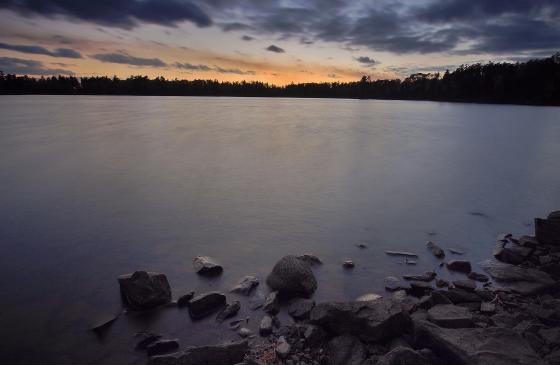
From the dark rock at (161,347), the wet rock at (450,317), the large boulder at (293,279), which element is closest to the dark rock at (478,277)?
the wet rock at (450,317)

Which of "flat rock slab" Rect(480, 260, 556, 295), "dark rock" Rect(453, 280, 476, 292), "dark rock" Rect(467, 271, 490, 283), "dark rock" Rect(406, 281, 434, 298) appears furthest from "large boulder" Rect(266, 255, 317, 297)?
"flat rock slab" Rect(480, 260, 556, 295)

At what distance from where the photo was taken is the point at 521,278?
7.38m

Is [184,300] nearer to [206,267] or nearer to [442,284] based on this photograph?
[206,267]

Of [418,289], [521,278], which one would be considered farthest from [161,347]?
[521,278]

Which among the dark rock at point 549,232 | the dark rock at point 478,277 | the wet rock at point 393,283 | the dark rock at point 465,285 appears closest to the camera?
the dark rock at point 465,285

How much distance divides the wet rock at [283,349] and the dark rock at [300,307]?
821 mm

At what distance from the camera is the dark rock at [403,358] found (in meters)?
4.21

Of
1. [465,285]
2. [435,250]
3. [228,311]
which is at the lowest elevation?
[228,311]

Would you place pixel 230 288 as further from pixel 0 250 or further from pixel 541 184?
pixel 541 184

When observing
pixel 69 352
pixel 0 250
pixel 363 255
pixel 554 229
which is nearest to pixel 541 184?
pixel 554 229

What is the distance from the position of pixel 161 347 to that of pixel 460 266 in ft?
22.2

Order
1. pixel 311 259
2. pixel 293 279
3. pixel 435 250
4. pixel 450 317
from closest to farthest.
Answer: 1. pixel 450 317
2. pixel 293 279
3. pixel 311 259
4. pixel 435 250

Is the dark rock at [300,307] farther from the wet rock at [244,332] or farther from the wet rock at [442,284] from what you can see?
the wet rock at [442,284]

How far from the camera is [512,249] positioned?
29.0 ft
